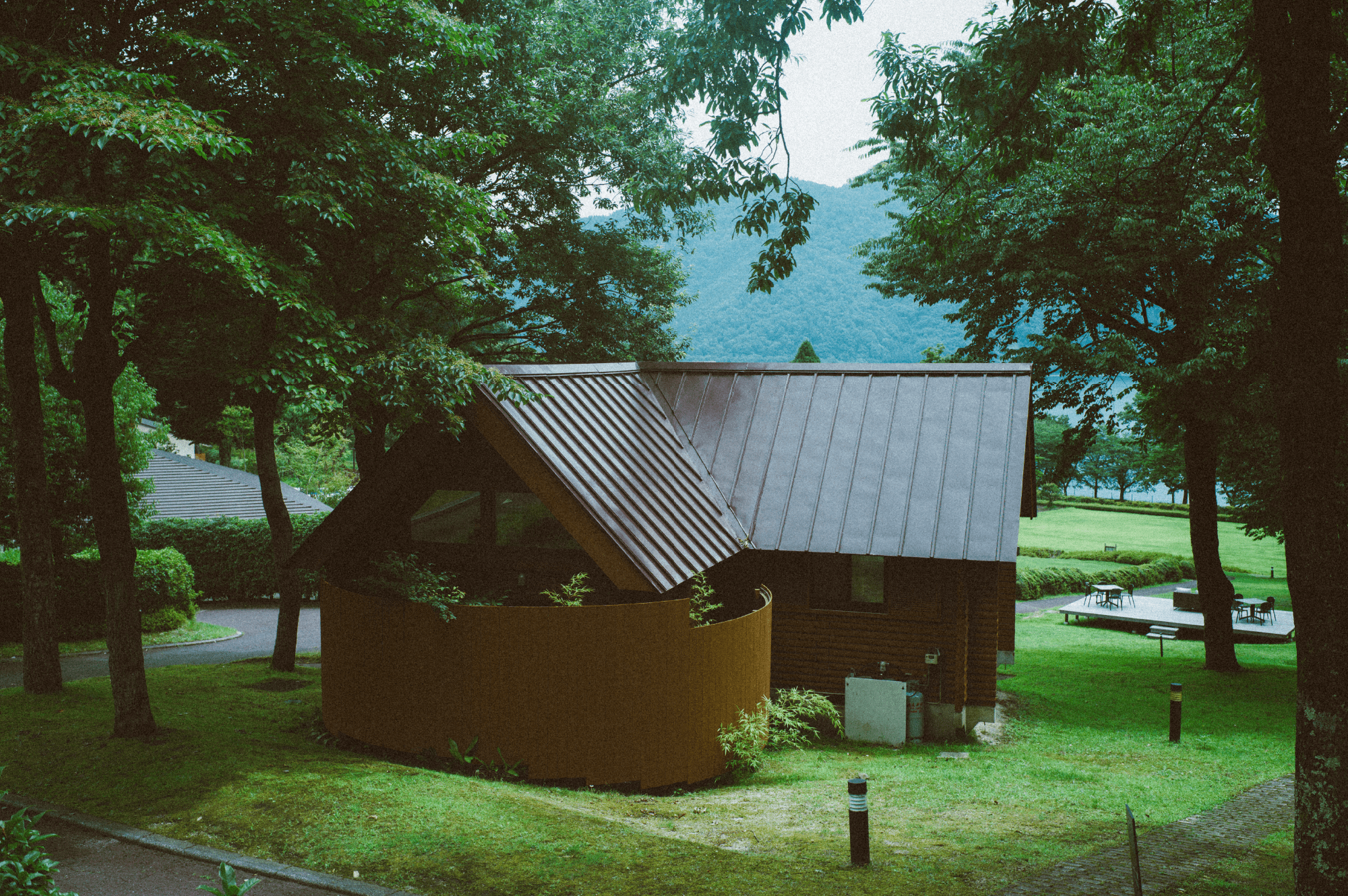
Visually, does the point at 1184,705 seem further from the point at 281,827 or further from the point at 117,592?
the point at 117,592

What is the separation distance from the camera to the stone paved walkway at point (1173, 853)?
7.44 meters

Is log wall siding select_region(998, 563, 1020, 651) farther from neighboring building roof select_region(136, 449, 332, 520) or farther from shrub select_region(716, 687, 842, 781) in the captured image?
neighboring building roof select_region(136, 449, 332, 520)

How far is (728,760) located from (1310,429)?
804 cm

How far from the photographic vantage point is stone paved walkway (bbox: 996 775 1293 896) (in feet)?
24.4

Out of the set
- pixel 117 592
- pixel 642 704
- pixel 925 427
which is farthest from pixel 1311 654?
pixel 117 592

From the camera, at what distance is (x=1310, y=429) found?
6520 mm

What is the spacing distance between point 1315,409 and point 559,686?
8074 mm

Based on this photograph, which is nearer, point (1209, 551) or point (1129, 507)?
point (1209, 551)

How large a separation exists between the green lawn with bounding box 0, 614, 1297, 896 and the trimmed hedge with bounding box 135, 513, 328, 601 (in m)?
15.7

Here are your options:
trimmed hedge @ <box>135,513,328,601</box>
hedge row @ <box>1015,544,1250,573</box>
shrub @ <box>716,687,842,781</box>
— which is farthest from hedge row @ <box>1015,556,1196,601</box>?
trimmed hedge @ <box>135,513,328,601</box>

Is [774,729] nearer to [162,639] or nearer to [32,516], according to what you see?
[32,516]

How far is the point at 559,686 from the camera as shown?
35.3 feet

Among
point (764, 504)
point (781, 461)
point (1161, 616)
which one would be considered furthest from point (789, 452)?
point (1161, 616)

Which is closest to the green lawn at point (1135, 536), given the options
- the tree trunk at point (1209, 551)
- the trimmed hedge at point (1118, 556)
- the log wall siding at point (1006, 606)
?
the trimmed hedge at point (1118, 556)
